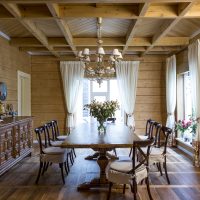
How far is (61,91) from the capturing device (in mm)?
7664

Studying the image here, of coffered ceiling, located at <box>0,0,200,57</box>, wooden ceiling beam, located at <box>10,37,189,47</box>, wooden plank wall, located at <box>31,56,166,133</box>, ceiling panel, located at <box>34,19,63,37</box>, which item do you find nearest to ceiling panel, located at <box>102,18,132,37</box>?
coffered ceiling, located at <box>0,0,200,57</box>

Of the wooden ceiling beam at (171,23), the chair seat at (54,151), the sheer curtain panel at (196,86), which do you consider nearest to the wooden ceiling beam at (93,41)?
the wooden ceiling beam at (171,23)

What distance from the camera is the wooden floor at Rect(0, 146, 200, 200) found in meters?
3.48

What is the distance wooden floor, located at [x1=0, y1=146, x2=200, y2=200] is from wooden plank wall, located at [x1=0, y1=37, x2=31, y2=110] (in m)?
1.67

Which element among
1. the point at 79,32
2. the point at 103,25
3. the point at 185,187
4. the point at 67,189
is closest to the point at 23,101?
the point at 79,32

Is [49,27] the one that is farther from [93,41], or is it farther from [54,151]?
[54,151]

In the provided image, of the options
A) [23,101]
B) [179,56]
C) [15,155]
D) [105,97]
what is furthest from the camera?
[105,97]

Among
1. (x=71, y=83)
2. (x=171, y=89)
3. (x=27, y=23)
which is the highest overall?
(x=27, y=23)

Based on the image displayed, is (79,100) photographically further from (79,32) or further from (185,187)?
(185,187)

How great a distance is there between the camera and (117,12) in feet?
12.7

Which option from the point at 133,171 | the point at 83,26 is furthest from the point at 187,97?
the point at 133,171

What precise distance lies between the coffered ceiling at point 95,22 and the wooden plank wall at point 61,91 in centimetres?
45

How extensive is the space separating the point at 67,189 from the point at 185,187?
1.72 metres

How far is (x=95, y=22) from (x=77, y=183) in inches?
113
